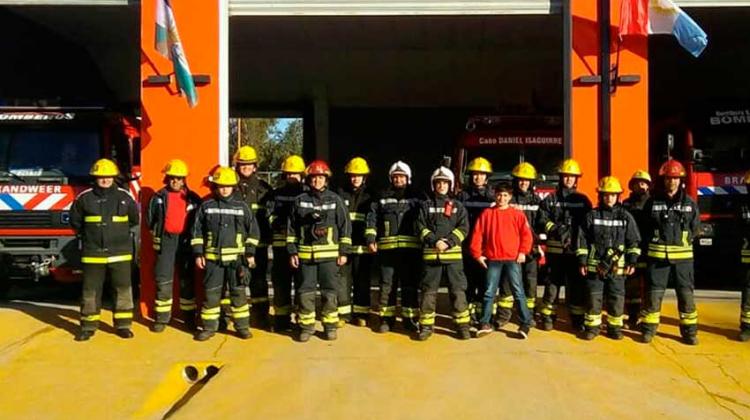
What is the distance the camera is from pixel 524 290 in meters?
7.64

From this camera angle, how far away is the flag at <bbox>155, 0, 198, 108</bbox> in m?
Result: 7.80

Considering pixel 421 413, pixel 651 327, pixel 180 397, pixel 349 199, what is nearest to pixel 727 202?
pixel 651 327

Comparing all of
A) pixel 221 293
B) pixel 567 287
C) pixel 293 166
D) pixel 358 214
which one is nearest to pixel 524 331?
pixel 567 287

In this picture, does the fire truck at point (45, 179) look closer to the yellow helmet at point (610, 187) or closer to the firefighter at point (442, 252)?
the firefighter at point (442, 252)

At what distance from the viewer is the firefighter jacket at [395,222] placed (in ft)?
24.5

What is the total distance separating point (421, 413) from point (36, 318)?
5.18 meters

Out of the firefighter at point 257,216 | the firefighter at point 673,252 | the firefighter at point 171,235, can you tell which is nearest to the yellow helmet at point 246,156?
the firefighter at point 257,216

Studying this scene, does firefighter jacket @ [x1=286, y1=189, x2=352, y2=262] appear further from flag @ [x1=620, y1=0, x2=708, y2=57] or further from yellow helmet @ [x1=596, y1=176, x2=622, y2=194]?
flag @ [x1=620, y1=0, x2=708, y2=57]

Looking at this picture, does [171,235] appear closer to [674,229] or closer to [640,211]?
[640,211]

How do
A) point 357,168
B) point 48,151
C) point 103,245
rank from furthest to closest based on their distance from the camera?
point 48,151, point 357,168, point 103,245

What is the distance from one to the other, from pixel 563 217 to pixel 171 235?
13.0 ft

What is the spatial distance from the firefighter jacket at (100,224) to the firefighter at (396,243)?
2483 millimetres

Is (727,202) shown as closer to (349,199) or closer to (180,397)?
(349,199)

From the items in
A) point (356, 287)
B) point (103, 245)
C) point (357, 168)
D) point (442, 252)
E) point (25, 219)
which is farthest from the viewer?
point (25, 219)
